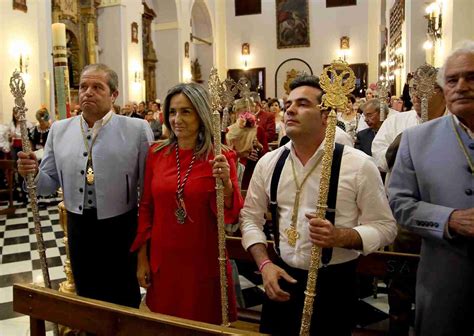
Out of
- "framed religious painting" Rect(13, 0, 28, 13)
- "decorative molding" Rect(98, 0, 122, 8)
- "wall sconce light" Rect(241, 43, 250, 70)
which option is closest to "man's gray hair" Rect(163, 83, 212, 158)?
"framed religious painting" Rect(13, 0, 28, 13)

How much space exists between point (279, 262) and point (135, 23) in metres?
14.4

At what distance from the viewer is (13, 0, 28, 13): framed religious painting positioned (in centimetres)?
981

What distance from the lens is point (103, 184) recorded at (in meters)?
2.44

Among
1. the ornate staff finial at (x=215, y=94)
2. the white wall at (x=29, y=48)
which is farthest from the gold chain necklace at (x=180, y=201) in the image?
the white wall at (x=29, y=48)

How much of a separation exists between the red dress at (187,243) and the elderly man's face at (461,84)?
3.39 feet

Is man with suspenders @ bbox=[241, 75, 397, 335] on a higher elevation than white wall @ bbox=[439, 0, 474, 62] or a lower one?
lower

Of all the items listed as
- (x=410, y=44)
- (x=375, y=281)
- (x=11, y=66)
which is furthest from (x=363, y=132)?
(x=11, y=66)

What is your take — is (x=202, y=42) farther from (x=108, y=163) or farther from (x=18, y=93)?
(x=108, y=163)

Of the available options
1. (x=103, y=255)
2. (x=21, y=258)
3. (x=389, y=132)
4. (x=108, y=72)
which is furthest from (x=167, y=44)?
(x=103, y=255)

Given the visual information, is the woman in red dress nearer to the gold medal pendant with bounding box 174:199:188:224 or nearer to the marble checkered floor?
the gold medal pendant with bounding box 174:199:188:224

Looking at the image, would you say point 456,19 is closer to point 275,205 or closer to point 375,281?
point 375,281

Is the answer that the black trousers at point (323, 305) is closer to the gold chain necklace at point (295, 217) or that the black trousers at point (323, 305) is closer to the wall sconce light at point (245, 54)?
the gold chain necklace at point (295, 217)

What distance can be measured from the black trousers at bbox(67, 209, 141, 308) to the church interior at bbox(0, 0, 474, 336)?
354 mm

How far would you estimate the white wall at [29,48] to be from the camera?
31.2 feet
